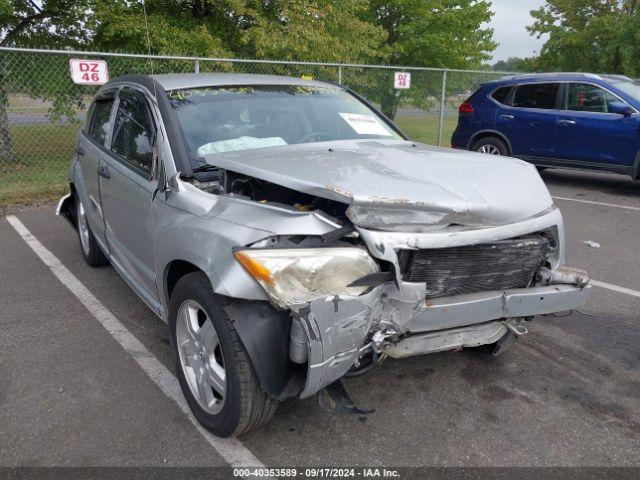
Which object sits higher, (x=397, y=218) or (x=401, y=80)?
(x=401, y=80)

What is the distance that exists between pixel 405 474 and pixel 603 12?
1023 inches

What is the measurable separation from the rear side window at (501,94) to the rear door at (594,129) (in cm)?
107

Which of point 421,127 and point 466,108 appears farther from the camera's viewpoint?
point 421,127

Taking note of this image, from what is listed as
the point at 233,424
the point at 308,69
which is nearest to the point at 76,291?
the point at 233,424

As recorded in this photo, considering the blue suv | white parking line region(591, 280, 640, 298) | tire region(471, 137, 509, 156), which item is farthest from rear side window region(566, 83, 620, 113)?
white parking line region(591, 280, 640, 298)

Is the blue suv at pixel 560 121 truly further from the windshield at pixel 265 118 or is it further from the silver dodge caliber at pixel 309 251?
the silver dodge caliber at pixel 309 251

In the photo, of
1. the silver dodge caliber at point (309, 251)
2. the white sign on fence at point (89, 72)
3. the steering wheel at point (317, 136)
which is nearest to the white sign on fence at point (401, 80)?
the white sign on fence at point (89, 72)

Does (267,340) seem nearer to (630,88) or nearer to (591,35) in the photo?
(630,88)

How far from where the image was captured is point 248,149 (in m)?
3.34

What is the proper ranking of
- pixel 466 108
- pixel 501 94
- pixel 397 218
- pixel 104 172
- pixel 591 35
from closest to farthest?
pixel 397 218
pixel 104 172
pixel 501 94
pixel 466 108
pixel 591 35

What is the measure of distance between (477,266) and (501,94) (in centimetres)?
814

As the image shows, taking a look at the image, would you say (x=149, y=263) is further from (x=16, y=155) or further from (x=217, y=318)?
(x=16, y=155)

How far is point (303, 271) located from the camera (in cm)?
214

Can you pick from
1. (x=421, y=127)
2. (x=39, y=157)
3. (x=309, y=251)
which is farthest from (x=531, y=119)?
(x=39, y=157)
